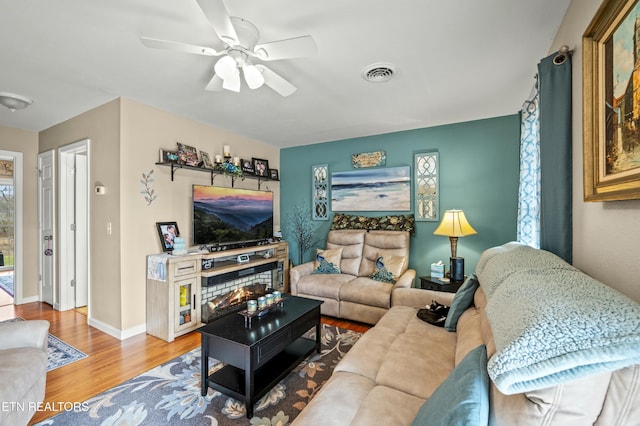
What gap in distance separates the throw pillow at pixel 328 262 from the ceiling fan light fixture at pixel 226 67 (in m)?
2.62

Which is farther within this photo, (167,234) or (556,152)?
(167,234)

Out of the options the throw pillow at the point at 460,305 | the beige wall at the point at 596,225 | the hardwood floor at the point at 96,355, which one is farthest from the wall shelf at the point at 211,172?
the beige wall at the point at 596,225

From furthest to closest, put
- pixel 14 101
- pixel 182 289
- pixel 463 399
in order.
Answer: pixel 182 289 → pixel 14 101 → pixel 463 399

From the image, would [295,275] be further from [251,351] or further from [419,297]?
[251,351]

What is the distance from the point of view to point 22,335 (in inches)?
67.6

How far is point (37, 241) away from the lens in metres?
4.00

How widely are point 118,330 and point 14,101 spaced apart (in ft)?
8.31

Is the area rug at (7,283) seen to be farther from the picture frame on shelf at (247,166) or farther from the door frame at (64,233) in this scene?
the picture frame on shelf at (247,166)

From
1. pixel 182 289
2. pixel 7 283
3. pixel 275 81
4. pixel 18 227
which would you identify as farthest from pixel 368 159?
pixel 7 283

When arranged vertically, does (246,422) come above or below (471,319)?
below

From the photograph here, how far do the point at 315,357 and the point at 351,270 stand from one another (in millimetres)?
1486

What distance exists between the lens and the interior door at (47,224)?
372 cm

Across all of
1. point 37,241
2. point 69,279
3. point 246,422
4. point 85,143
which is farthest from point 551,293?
point 37,241

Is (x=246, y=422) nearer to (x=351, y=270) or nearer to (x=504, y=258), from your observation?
(x=504, y=258)
